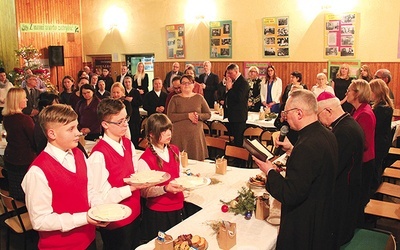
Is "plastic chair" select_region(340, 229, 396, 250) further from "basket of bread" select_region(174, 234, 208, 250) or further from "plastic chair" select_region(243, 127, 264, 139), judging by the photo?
"plastic chair" select_region(243, 127, 264, 139)

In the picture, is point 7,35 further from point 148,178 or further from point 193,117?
point 148,178

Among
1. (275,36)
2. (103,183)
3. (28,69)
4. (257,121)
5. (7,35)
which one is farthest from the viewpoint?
(7,35)

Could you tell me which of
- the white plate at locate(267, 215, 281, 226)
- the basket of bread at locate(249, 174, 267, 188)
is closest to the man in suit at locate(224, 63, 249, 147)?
the basket of bread at locate(249, 174, 267, 188)

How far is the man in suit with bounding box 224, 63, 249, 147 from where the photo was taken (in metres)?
6.37

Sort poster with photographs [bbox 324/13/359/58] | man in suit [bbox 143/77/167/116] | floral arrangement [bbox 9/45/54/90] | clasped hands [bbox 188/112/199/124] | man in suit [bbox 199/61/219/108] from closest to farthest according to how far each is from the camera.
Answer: clasped hands [bbox 188/112/199/124] → man in suit [bbox 143/77/167/116] → poster with photographs [bbox 324/13/359/58] → man in suit [bbox 199/61/219/108] → floral arrangement [bbox 9/45/54/90]

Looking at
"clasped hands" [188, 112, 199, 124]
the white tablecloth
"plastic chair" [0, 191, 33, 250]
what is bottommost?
"plastic chair" [0, 191, 33, 250]

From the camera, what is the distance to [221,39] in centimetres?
1092

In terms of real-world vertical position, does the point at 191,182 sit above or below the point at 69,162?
below

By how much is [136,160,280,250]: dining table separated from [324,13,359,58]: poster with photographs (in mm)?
5971

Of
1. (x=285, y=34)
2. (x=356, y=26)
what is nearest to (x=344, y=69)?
(x=356, y=26)

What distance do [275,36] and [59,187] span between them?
8446mm

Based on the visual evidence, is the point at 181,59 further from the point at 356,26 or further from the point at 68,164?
the point at 68,164

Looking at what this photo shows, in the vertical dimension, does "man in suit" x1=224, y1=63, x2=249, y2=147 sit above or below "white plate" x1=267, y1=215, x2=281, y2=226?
above

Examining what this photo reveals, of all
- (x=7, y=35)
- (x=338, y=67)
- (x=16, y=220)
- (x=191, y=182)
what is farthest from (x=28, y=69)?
(x=191, y=182)
